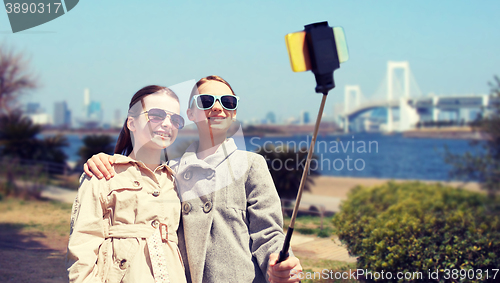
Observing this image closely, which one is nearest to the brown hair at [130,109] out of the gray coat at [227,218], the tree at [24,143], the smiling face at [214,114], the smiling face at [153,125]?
the smiling face at [153,125]

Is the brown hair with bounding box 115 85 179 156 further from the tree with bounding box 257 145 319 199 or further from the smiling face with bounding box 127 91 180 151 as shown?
the tree with bounding box 257 145 319 199

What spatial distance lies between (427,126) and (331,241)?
203 ft

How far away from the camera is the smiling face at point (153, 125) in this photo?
2.05m

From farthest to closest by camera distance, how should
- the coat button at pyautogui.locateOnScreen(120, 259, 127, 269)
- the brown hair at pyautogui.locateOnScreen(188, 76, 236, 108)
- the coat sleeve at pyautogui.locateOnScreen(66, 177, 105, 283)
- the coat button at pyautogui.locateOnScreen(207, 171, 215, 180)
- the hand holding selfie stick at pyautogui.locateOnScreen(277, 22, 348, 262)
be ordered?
1. the brown hair at pyautogui.locateOnScreen(188, 76, 236, 108)
2. the coat button at pyautogui.locateOnScreen(207, 171, 215, 180)
3. the coat button at pyautogui.locateOnScreen(120, 259, 127, 269)
4. the coat sleeve at pyautogui.locateOnScreen(66, 177, 105, 283)
5. the hand holding selfie stick at pyautogui.locateOnScreen(277, 22, 348, 262)

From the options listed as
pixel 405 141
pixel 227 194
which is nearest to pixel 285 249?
pixel 227 194

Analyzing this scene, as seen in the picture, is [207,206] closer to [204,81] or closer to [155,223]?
[155,223]

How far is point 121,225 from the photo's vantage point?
185 centimetres

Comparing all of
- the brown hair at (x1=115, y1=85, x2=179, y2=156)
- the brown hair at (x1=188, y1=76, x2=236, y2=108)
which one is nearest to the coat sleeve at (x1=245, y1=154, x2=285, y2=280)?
the brown hair at (x1=188, y1=76, x2=236, y2=108)

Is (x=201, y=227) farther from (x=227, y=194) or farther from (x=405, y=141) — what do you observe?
(x=405, y=141)

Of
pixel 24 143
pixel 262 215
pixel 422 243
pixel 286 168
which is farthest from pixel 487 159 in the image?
pixel 24 143

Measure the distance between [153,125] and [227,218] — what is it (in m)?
0.58

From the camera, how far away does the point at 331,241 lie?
454 centimetres

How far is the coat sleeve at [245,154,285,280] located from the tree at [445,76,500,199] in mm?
8554

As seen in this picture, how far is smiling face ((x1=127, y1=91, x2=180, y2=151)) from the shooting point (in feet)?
6.74
